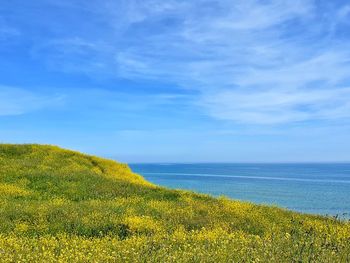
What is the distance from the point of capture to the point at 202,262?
10.2m

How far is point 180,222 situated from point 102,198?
652 centimetres

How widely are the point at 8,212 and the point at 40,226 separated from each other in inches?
98.9

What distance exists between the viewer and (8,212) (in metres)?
18.3

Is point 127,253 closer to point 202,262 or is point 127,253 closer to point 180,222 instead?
point 202,262

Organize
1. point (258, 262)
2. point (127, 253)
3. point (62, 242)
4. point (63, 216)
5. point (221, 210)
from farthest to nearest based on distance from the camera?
point (221, 210)
point (63, 216)
point (62, 242)
point (127, 253)
point (258, 262)

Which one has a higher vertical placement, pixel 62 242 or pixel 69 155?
pixel 69 155

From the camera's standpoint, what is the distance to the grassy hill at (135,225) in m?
11.0

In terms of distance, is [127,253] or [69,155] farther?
Result: [69,155]

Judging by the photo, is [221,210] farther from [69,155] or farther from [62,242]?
[69,155]

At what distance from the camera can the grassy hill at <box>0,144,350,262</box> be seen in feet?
35.9

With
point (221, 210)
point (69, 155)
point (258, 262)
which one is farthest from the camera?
point (69, 155)

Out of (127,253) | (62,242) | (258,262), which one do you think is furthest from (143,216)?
(258,262)

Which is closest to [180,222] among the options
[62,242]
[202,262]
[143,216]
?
[143,216]

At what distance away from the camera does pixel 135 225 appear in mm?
16875
